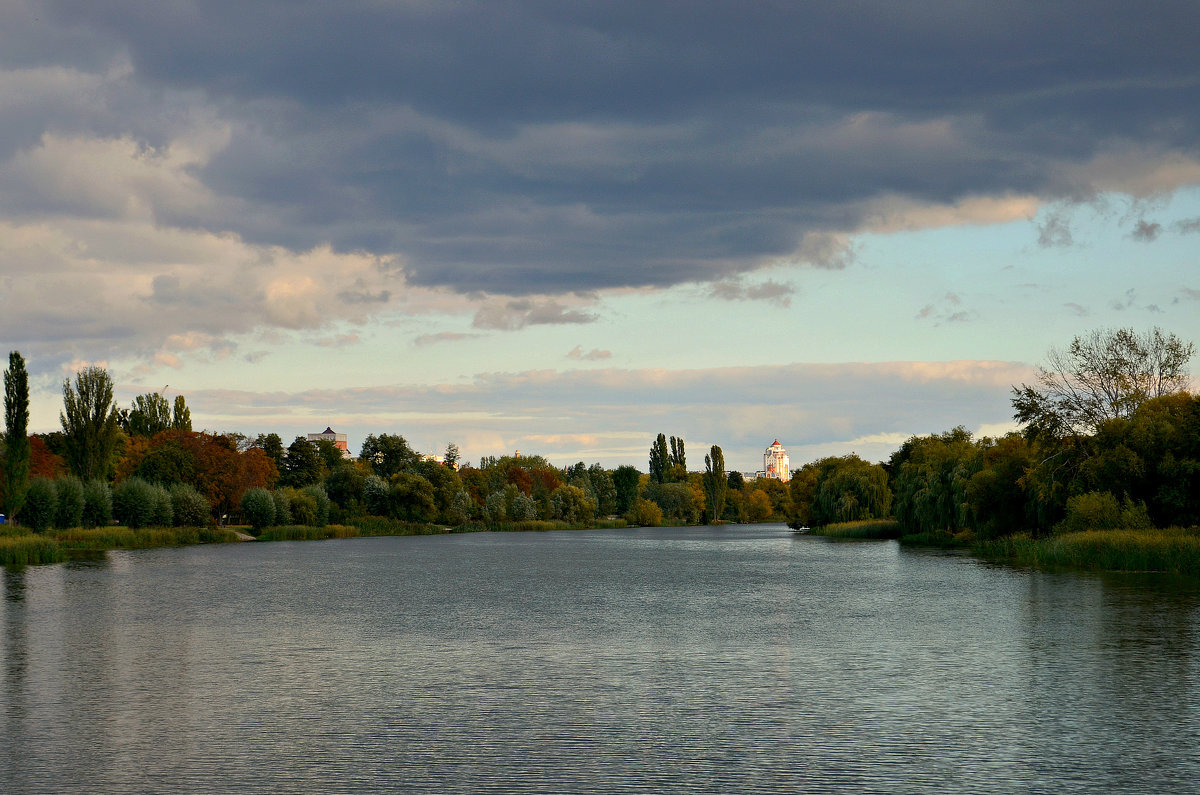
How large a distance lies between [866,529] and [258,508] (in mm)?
62210

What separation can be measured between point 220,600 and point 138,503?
5549 cm

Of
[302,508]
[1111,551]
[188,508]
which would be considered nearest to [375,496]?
[302,508]

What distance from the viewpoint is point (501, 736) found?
51.3ft

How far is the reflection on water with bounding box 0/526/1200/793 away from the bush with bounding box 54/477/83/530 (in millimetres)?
41148

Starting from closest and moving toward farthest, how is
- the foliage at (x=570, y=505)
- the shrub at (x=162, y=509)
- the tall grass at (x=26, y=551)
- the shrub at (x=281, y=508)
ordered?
the tall grass at (x=26, y=551)
the shrub at (x=162, y=509)
the shrub at (x=281, y=508)
the foliage at (x=570, y=505)

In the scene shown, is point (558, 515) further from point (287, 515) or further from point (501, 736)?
point (501, 736)

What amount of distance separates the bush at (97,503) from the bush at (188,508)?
9.92 m

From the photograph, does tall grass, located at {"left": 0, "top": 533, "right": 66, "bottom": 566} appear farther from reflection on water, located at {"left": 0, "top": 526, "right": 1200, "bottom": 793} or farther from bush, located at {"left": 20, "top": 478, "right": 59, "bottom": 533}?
reflection on water, located at {"left": 0, "top": 526, "right": 1200, "bottom": 793}

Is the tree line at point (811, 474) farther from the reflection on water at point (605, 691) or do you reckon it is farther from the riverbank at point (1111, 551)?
the reflection on water at point (605, 691)

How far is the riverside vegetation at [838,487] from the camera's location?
56562mm

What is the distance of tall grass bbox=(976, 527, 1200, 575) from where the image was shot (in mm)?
45594

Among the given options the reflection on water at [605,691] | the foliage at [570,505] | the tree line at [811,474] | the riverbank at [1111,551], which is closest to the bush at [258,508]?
the tree line at [811,474]

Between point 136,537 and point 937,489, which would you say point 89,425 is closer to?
point 136,537

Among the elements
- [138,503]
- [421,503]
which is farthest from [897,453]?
[138,503]
